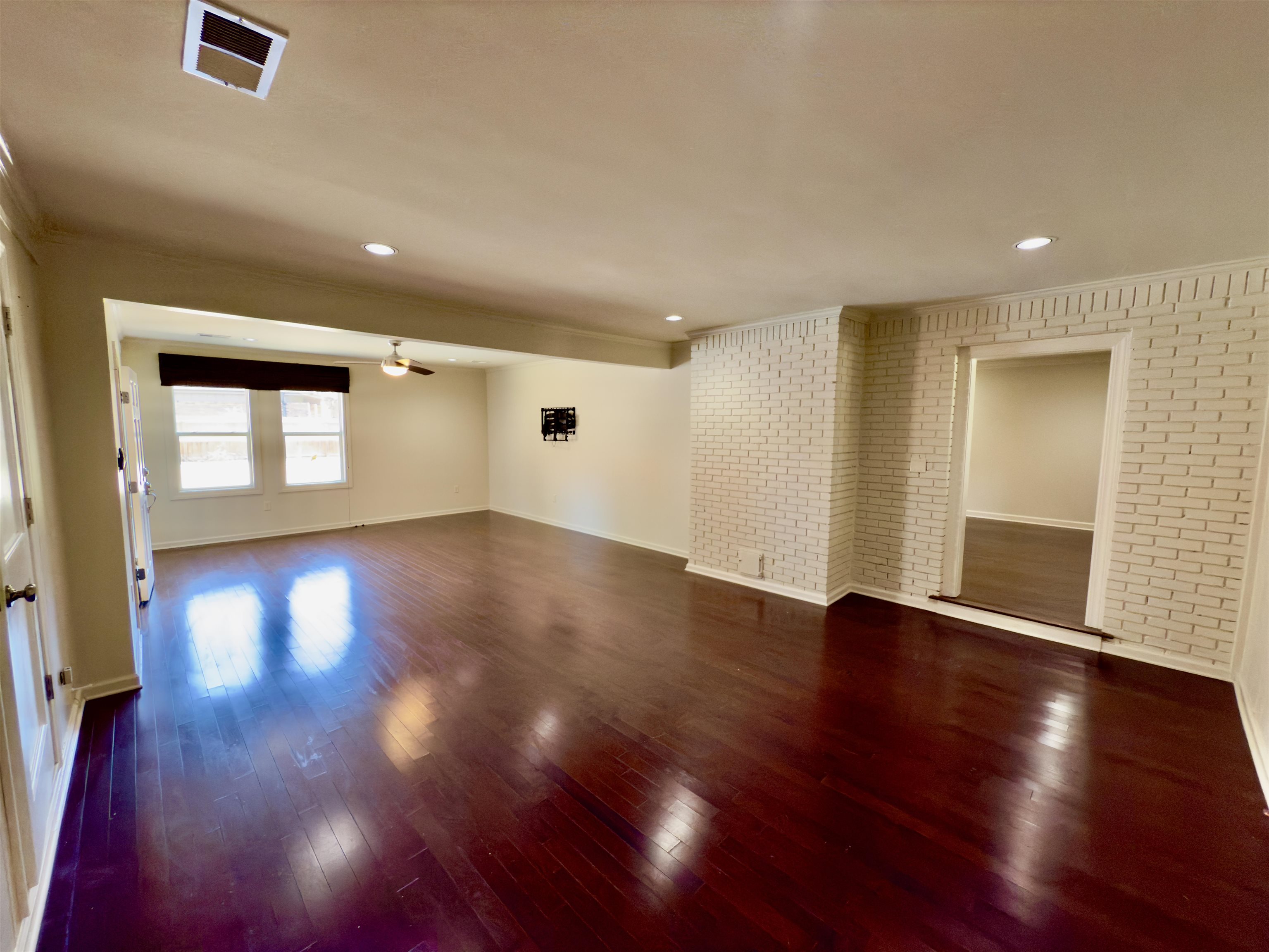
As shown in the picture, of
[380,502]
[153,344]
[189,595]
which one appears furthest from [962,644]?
[153,344]

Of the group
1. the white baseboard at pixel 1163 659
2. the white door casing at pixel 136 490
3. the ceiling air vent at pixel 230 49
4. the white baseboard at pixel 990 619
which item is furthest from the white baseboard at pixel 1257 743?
the white door casing at pixel 136 490

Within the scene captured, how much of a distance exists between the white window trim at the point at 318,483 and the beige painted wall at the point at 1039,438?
887 centimetres

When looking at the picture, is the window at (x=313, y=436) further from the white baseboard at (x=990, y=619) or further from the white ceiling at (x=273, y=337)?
the white baseboard at (x=990, y=619)

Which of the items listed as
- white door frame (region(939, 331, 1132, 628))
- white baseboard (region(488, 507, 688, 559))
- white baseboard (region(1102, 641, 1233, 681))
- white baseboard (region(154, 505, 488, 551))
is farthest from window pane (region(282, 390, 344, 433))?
white baseboard (region(1102, 641, 1233, 681))

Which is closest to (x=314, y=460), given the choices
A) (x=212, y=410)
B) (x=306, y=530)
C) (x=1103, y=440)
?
(x=306, y=530)

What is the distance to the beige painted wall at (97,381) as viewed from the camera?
2559 millimetres

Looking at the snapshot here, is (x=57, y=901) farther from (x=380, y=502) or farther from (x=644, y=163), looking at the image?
(x=380, y=502)

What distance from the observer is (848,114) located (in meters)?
1.47

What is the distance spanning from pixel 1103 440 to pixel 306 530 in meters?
8.63

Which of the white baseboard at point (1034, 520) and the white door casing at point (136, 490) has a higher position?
the white door casing at point (136, 490)

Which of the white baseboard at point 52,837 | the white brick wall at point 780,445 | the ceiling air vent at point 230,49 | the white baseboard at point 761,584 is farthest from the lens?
the white baseboard at point 761,584

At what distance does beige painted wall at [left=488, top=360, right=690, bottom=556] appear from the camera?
5984 millimetres

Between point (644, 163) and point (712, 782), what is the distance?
8.01ft

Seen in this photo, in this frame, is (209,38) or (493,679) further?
(493,679)
